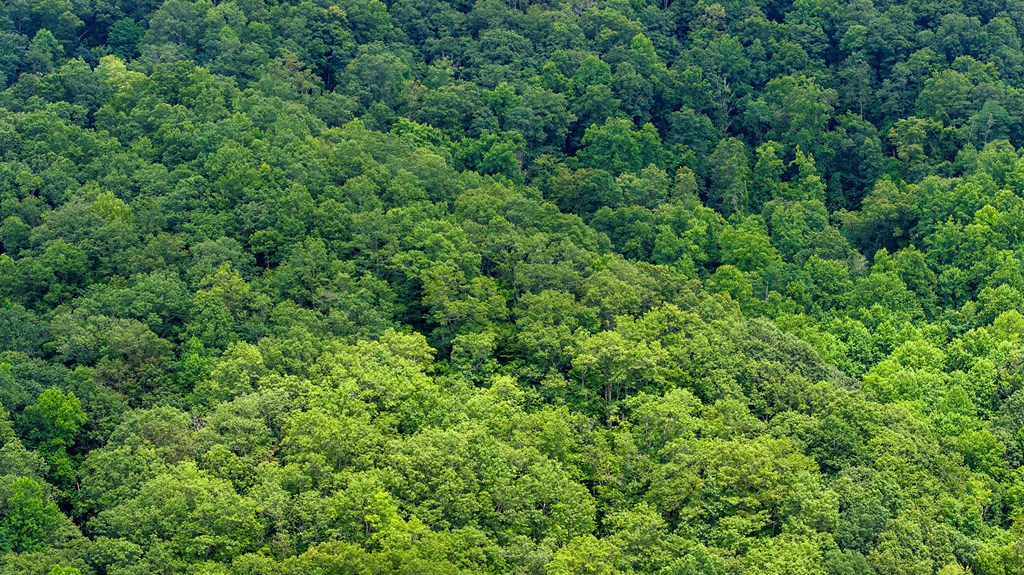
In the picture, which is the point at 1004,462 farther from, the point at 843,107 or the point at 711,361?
the point at 843,107

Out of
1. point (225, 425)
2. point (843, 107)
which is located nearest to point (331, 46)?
point (843, 107)

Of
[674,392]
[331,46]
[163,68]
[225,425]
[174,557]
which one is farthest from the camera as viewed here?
[331,46]

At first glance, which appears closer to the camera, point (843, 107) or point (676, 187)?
point (676, 187)

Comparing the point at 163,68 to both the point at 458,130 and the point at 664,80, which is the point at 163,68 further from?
the point at 664,80

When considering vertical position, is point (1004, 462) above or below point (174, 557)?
above

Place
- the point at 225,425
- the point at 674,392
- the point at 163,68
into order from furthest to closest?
the point at 163,68 → the point at 674,392 → the point at 225,425

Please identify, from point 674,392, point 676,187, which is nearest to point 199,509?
point 674,392
